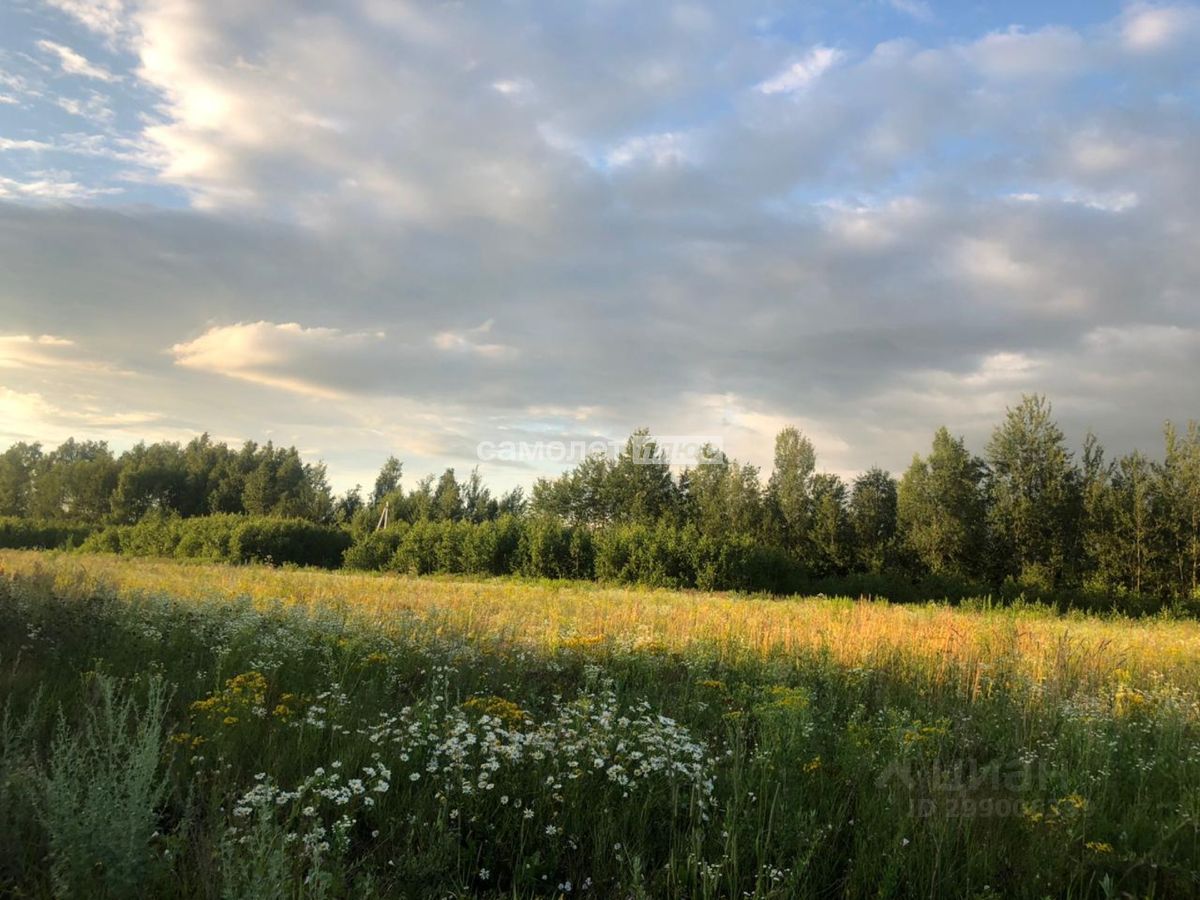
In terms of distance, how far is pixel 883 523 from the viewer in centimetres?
4234

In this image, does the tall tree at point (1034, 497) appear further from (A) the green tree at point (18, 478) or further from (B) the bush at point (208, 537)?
(A) the green tree at point (18, 478)

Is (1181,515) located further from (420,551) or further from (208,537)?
(208,537)

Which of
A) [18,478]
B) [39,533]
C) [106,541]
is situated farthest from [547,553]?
[18,478]

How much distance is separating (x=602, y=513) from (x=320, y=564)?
19.4 metres

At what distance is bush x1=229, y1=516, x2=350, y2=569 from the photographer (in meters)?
43.0

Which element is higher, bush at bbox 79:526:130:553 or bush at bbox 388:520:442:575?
bush at bbox 388:520:442:575

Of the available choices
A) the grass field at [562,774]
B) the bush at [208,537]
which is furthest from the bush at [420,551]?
the grass field at [562,774]

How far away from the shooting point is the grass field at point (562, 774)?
11.0ft

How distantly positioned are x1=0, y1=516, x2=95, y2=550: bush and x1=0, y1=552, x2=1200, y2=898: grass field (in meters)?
53.2

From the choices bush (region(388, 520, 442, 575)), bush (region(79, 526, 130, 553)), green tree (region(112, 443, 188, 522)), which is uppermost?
green tree (region(112, 443, 188, 522))

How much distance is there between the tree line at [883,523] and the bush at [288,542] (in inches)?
99.8

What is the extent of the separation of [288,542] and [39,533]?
860 inches

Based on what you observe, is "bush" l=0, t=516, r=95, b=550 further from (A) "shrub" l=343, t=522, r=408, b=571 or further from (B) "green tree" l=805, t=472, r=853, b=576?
(B) "green tree" l=805, t=472, r=853, b=576

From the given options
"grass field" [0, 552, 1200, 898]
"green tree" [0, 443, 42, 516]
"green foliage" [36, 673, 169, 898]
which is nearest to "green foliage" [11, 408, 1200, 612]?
"green tree" [0, 443, 42, 516]
